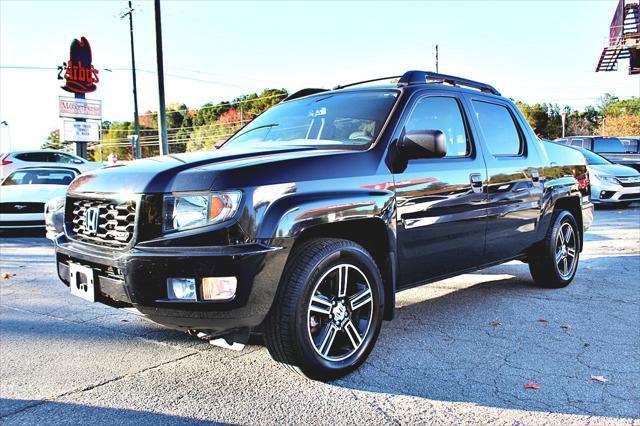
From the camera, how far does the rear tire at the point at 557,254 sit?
5.34 m

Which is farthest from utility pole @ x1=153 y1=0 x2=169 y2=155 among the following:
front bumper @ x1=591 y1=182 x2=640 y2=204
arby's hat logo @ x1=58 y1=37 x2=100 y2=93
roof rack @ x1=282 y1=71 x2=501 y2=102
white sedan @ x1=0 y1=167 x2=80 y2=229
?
roof rack @ x1=282 y1=71 x2=501 y2=102

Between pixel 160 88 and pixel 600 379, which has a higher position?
pixel 160 88

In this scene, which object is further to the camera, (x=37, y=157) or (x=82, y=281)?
(x=37, y=157)

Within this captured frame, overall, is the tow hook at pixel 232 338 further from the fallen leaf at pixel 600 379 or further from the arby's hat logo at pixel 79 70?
the arby's hat logo at pixel 79 70

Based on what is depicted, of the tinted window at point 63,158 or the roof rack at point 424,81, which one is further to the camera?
the tinted window at point 63,158

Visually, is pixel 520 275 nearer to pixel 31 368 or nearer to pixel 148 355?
pixel 148 355

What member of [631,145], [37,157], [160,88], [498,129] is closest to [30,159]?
[37,157]

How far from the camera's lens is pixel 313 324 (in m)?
3.22

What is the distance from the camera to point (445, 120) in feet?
13.9

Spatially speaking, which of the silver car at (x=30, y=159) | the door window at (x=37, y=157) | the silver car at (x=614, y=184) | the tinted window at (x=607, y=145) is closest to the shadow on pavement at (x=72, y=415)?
the silver car at (x=30, y=159)

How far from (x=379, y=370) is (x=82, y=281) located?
1.86 meters

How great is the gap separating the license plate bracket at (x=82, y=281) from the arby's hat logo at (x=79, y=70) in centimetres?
2323

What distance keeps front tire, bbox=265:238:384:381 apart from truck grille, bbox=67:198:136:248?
893 millimetres

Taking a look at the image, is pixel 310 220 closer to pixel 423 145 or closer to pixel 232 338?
pixel 232 338
